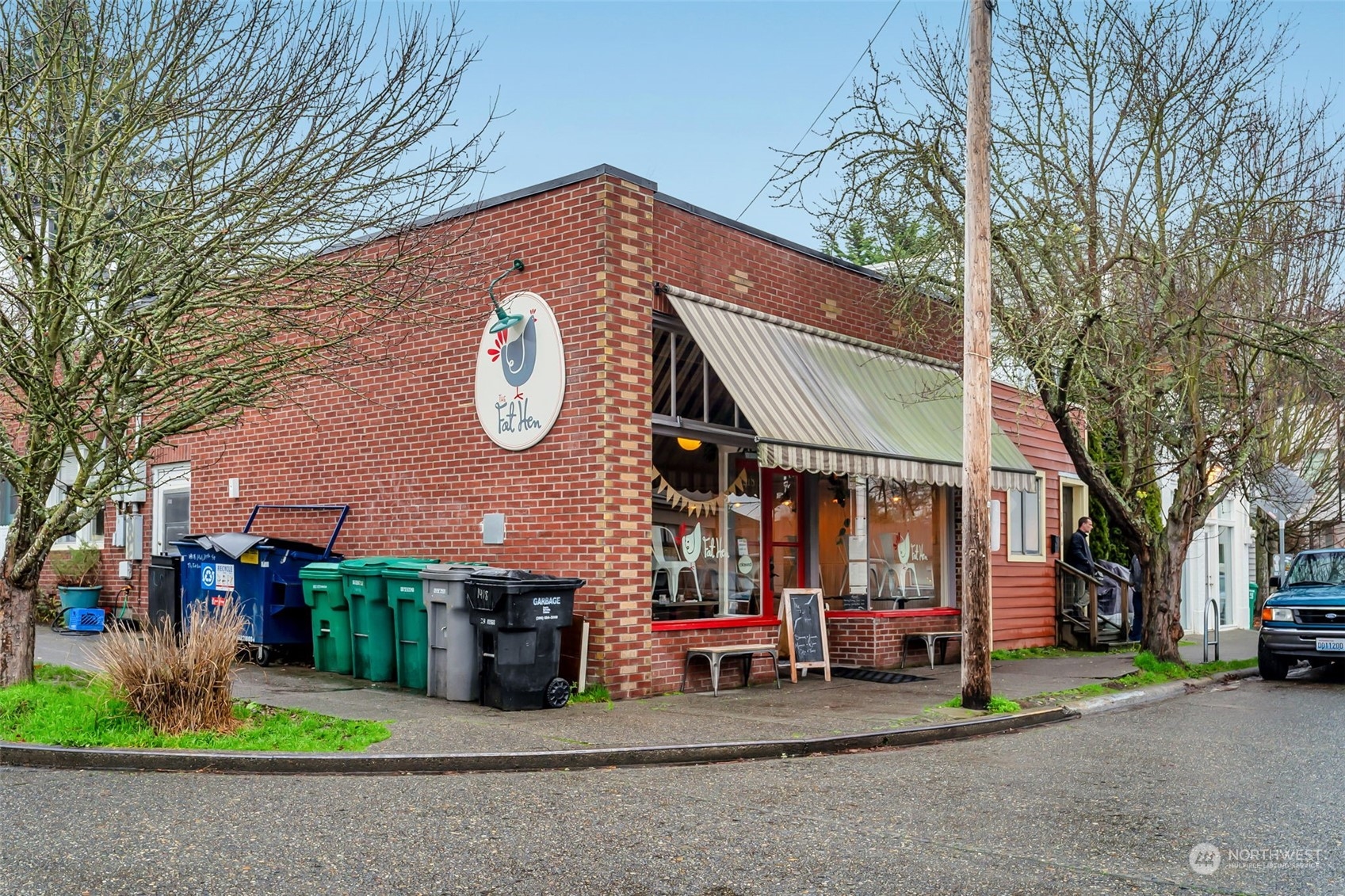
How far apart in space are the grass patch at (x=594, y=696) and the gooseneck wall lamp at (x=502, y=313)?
3811 mm

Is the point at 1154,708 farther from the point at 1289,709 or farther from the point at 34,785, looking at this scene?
the point at 34,785

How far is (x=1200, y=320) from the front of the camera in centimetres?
1317

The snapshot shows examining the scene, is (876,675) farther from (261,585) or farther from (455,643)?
(261,585)

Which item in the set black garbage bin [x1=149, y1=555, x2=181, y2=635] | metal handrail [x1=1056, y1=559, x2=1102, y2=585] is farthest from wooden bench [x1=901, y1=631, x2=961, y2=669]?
black garbage bin [x1=149, y1=555, x2=181, y2=635]

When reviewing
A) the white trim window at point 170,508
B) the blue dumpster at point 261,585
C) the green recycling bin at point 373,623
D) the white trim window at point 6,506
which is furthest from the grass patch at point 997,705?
the white trim window at point 6,506

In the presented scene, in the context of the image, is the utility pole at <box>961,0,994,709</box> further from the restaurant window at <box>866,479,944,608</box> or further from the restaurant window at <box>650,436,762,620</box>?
the restaurant window at <box>866,479,944,608</box>

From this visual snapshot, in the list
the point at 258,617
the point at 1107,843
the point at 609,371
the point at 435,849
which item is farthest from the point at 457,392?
the point at 1107,843

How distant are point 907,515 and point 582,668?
6320 millimetres

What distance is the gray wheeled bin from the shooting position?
10422mm

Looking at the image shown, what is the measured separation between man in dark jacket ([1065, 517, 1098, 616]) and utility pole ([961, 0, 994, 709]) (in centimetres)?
963

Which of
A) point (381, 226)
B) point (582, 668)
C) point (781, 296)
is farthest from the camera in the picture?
point (781, 296)

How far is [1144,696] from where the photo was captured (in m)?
12.7

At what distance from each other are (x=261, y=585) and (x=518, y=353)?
12.8 feet

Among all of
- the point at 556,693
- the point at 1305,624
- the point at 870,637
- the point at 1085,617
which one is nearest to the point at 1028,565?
the point at 1085,617
